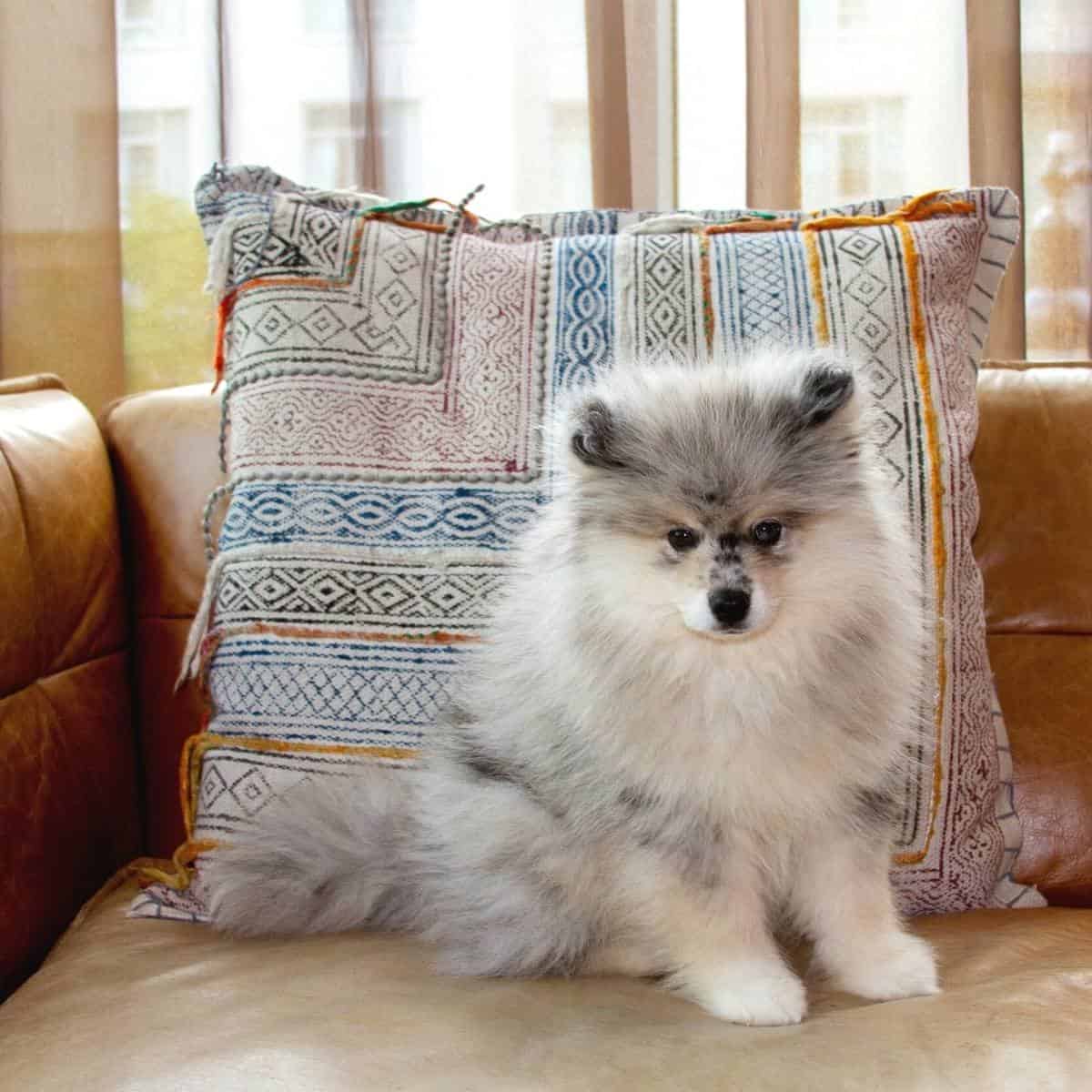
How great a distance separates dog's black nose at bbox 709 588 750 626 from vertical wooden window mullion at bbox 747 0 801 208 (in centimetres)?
126

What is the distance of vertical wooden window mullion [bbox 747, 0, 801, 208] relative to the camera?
2.25m

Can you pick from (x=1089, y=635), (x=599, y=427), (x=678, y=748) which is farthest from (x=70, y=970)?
(x=1089, y=635)

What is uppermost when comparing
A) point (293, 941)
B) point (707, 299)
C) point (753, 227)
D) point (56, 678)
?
point (753, 227)

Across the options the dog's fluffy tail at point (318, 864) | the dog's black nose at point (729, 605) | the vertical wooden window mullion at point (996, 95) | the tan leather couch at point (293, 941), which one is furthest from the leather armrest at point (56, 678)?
the vertical wooden window mullion at point (996, 95)

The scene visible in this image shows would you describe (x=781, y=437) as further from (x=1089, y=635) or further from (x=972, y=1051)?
(x=1089, y=635)

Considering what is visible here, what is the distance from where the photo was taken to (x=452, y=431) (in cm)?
169

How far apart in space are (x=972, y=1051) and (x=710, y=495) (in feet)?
1.93

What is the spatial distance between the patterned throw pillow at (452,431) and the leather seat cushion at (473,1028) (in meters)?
0.20

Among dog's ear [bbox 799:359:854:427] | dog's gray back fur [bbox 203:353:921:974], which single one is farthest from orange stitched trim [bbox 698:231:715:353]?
dog's ear [bbox 799:359:854:427]

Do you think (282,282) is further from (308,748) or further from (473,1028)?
(473,1028)

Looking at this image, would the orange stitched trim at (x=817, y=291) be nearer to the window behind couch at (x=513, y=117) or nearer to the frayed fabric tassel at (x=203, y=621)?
the window behind couch at (x=513, y=117)

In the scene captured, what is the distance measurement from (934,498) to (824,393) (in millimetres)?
333

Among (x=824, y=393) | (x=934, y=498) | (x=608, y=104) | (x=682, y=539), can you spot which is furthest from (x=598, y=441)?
(x=608, y=104)

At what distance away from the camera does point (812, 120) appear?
7.74 feet
